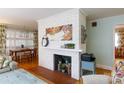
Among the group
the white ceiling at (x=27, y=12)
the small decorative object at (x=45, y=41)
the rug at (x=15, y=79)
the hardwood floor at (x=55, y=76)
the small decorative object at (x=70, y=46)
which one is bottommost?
the hardwood floor at (x=55, y=76)

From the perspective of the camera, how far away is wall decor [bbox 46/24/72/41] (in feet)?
11.5

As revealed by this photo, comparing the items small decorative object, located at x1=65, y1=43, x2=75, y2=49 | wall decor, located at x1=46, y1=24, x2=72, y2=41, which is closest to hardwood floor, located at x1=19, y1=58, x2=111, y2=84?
small decorative object, located at x1=65, y1=43, x2=75, y2=49

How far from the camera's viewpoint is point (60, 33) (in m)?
3.85

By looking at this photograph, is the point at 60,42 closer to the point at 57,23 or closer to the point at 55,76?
the point at 57,23

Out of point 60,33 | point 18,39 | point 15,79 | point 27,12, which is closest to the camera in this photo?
point 15,79

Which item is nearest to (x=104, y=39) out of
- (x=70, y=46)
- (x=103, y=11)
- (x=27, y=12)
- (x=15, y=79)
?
(x=103, y=11)

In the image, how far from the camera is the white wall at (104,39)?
4129 mm

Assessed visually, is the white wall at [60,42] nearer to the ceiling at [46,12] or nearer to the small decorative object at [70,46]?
→ the small decorative object at [70,46]

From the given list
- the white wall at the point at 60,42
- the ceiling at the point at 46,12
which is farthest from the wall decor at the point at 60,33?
the ceiling at the point at 46,12

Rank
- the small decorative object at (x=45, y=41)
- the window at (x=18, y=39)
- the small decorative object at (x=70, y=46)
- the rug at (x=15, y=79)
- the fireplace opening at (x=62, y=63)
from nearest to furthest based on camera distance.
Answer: the rug at (x=15, y=79), the small decorative object at (x=70, y=46), the fireplace opening at (x=62, y=63), the small decorative object at (x=45, y=41), the window at (x=18, y=39)

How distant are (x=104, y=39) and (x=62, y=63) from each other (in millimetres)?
1932

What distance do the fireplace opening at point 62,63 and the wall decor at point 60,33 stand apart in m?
0.69
